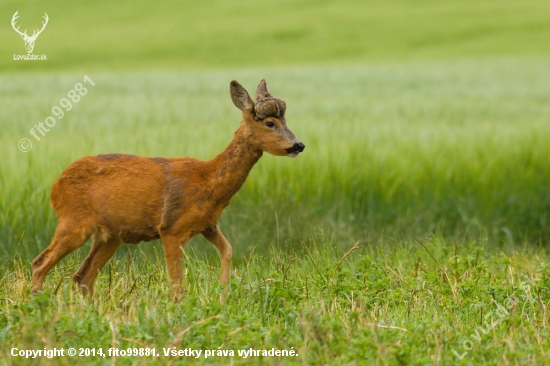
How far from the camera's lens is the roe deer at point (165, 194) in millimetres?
5469

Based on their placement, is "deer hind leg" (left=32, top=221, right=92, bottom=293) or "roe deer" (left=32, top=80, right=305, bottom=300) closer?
"roe deer" (left=32, top=80, right=305, bottom=300)

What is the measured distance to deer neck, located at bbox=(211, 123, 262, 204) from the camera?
5582 mm

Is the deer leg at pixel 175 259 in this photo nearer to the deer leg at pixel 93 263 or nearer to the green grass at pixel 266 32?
the deer leg at pixel 93 263

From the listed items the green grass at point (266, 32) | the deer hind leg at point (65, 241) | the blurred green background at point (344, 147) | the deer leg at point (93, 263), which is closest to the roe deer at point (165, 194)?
the deer hind leg at point (65, 241)

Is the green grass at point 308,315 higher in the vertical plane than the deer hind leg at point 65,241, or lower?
lower

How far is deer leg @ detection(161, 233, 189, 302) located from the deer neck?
1.27 ft

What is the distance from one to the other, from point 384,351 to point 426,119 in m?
9.41

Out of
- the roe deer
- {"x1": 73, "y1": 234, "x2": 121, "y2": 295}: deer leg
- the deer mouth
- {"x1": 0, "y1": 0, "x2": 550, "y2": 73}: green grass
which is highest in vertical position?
{"x1": 0, "y1": 0, "x2": 550, "y2": 73}: green grass

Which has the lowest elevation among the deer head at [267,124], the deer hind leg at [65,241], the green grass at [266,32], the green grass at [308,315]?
the green grass at [308,315]
